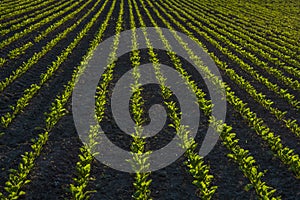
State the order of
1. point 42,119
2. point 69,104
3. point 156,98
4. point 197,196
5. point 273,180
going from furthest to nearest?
point 156,98, point 69,104, point 42,119, point 273,180, point 197,196

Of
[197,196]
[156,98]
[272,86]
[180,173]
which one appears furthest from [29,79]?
[272,86]

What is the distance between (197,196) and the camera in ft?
24.1

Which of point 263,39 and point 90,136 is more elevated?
point 90,136

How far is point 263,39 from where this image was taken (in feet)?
69.7

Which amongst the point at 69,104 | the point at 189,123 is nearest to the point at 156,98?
Result: the point at 189,123

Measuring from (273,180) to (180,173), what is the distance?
2.15 metres

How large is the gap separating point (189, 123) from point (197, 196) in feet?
11.5

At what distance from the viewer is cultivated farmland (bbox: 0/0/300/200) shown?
7555mm

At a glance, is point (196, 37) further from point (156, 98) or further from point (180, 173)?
point (180, 173)

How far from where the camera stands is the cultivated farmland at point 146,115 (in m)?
7.55

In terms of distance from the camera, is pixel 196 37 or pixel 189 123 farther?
pixel 196 37

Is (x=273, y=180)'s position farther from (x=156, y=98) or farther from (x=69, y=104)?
(x=69, y=104)

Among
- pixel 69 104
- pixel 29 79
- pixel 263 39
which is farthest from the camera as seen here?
pixel 263 39

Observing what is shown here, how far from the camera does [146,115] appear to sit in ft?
36.2
